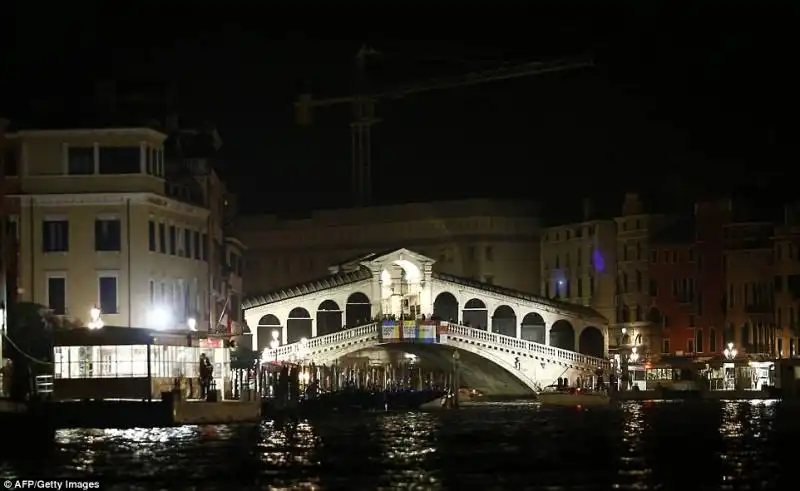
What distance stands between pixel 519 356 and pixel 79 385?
4304cm

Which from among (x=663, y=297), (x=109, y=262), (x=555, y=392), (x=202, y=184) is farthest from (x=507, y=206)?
(x=109, y=262)

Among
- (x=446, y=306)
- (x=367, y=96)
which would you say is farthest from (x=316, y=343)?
(x=367, y=96)

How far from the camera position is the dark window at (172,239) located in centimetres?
7650

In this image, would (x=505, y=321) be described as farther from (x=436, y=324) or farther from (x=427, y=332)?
(x=436, y=324)

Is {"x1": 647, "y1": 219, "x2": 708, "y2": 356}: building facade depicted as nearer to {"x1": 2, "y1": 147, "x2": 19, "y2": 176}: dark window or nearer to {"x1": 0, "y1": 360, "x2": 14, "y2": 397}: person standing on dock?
{"x1": 2, "y1": 147, "x2": 19, "y2": 176}: dark window

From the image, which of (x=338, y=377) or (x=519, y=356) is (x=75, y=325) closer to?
(x=338, y=377)

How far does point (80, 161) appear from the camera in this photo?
7300 cm

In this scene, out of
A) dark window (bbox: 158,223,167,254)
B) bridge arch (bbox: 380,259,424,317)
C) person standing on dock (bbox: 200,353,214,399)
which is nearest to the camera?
person standing on dock (bbox: 200,353,214,399)

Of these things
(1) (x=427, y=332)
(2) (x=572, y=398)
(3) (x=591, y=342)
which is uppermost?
(1) (x=427, y=332)

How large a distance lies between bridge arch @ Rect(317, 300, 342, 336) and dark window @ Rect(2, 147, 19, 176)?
44468mm

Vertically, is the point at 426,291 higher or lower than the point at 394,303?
higher

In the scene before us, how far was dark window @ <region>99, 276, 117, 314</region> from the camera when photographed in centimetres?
7344

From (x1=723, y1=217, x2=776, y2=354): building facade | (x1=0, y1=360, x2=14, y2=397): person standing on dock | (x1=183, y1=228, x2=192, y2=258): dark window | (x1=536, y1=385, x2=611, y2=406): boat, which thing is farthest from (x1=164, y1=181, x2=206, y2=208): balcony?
(x1=723, y1=217, x2=776, y2=354): building facade

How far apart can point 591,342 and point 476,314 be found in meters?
6.22
